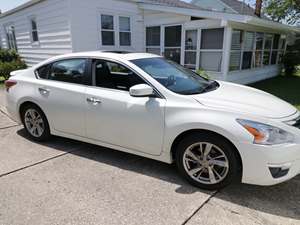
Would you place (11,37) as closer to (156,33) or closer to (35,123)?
(156,33)

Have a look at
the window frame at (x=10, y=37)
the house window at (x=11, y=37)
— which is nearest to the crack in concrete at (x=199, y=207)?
the window frame at (x=10, y=37)

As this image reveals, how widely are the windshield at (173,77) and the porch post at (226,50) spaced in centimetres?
602

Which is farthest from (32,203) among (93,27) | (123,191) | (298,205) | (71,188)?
(93,27)

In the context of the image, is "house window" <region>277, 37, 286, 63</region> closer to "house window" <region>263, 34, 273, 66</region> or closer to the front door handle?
"house window" <region>263, 34, 273, 66</region>

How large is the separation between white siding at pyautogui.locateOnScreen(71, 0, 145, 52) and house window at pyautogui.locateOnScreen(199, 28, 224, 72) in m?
3.71

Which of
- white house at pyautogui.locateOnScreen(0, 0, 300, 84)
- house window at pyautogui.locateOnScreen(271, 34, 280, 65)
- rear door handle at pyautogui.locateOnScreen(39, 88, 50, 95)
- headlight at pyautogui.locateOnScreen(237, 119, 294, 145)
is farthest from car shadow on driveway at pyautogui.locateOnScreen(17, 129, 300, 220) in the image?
house window at pyautogui.locateOnScreen(271, 34, 280, 65)

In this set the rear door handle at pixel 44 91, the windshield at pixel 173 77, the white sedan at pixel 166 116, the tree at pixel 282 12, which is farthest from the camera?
the tree at pixel 282 12

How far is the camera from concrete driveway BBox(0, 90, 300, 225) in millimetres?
2512

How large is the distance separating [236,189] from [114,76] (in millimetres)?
2240

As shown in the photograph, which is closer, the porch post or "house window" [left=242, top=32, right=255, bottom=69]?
the porch post

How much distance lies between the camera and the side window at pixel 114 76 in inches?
132

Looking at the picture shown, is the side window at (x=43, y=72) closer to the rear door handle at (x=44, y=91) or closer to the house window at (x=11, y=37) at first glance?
the rear door handle at (x=44, y=91)

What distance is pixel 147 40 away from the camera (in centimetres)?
1223

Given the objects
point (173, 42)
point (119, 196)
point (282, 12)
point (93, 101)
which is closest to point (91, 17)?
point (173, 42)
